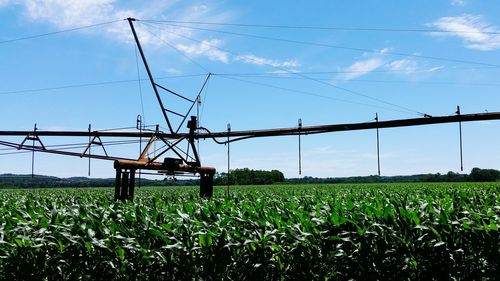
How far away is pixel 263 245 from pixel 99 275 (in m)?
2.34

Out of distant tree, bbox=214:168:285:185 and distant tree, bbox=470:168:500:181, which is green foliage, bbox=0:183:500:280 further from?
distant tree, bbox=470:168:500:181

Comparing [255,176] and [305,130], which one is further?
[255,176]

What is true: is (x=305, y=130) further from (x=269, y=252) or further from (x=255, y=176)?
(x=255, y=176)

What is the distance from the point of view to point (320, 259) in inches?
233

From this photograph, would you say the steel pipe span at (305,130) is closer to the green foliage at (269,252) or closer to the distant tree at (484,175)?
the green foliage at (269,252)

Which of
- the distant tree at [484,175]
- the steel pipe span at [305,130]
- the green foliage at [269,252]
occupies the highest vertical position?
the steel pipe span at [305,130]

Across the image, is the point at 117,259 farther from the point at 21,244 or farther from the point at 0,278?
the point at 0,278

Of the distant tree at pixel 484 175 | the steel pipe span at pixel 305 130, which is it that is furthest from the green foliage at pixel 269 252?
the distant tree at pixel 484 175

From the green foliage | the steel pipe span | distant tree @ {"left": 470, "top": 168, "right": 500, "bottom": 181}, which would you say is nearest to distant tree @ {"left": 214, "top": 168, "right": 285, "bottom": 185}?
distant tree @ {"left": 470, "top": 168, "right": 500, "bottom": 181}

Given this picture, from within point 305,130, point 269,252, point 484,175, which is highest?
point 305,130

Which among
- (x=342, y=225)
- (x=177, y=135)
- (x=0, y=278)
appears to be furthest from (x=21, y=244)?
(x=177, y=135)

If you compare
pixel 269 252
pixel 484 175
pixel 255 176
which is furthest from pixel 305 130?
pixel 484 175

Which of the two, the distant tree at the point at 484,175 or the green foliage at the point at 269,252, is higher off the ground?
the distant tree at the point at 484,175

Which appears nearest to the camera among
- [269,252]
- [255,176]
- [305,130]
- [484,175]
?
[269,252]
